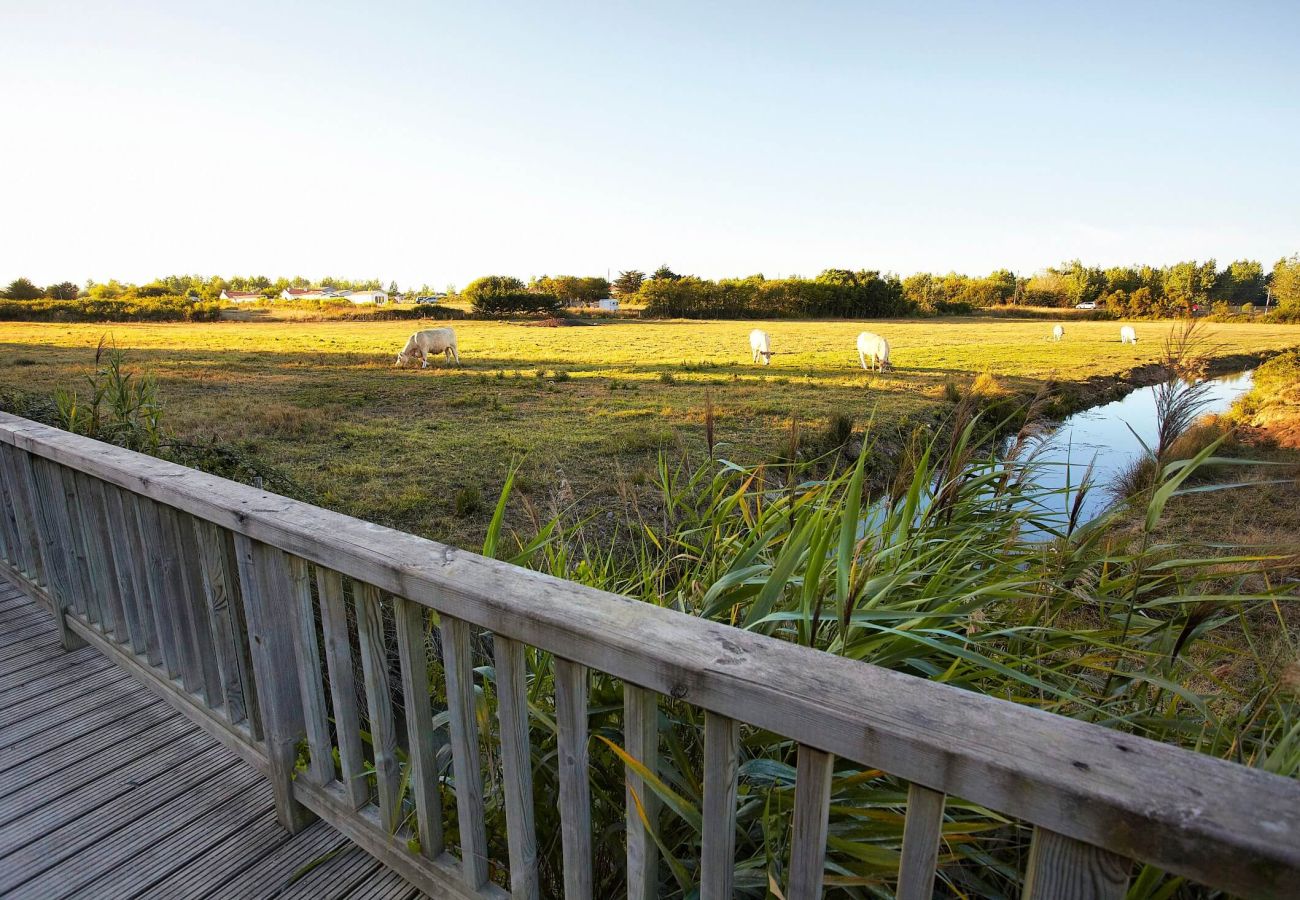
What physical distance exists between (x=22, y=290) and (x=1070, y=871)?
197 ft

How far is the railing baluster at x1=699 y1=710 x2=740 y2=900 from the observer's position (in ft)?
2.95

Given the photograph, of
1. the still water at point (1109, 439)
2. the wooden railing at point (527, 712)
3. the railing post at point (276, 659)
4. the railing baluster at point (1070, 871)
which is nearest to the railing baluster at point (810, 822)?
the wooden railing at point (527, 712)

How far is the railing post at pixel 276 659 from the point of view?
162 centimetres

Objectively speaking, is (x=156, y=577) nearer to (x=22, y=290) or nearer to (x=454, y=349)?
(x=454, y=349)

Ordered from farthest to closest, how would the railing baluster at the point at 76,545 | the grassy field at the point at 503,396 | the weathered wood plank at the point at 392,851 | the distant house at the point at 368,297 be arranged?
the distant house at the point at 368,297, the grassy field at the point at 503,396, the railing baluster at the point at 76,545, the weathered wood plank at the point at 392,851

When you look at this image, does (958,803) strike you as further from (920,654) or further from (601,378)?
(601,378)

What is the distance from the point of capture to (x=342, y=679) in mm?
1550

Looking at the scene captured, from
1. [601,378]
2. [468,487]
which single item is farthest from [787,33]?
[468,487]

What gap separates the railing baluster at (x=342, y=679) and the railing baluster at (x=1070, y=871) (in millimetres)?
1300

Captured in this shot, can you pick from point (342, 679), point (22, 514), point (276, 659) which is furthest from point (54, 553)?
point (342, 679)

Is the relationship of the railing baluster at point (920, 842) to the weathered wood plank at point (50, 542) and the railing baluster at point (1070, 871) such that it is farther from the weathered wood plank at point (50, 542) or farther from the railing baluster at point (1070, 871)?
the weathered wood plank at point (50, 542)

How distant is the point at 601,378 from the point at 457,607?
15771 millimetres

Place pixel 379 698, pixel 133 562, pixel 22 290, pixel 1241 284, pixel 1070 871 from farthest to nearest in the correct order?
pixel 22 290, pixel 1241 284, pixel 133 562, pixel 379 698, pixel 1070 871

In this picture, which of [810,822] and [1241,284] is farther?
[1241,284]
